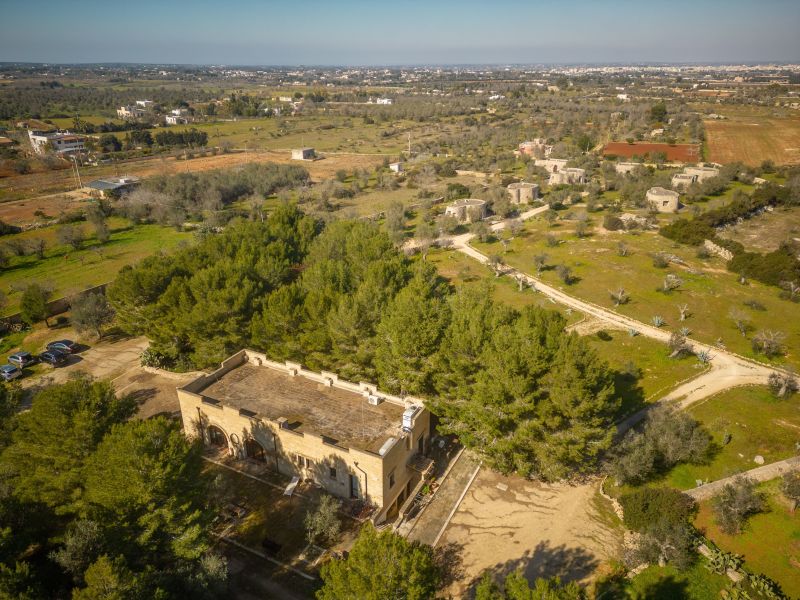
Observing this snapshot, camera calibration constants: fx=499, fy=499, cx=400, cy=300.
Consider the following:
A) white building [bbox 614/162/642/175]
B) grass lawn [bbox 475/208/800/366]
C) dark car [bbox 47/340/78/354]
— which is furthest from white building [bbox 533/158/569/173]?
dark car [bbox 47/340/78/354]

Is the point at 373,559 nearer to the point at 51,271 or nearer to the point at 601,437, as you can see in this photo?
the point at 601,437

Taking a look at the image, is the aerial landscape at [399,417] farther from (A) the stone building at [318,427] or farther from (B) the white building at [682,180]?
(B) the white building at [682,180]

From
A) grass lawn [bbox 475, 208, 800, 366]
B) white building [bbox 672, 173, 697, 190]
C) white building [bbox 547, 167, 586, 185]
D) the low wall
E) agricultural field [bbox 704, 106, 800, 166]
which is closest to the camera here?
grass lawn [bbox 475, 208, 800, 366]

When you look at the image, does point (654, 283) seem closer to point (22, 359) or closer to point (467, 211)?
point (467, 211)

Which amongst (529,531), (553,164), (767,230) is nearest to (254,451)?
(529,531)

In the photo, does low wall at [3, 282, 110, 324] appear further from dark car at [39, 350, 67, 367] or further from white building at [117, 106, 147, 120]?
white building at [117, 106, 147, 120]

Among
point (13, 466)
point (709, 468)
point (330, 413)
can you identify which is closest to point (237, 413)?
point (330, 413)

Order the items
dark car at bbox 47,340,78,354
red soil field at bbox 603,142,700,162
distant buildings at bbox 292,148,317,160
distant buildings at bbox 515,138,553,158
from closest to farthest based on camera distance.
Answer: dark car at bbox 47,340,78,354
red soil field at bbox 603,142,700,162
distant buildings at bbox 515,138,553,158
distant buildings at bbox 292,148,317,160
